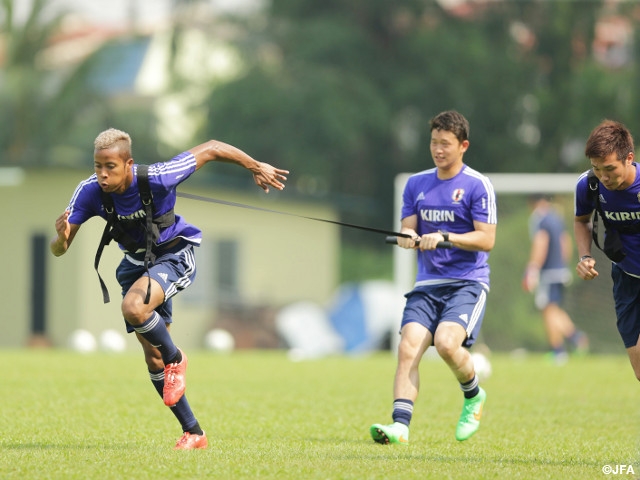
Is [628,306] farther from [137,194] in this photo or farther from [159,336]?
[137,194]

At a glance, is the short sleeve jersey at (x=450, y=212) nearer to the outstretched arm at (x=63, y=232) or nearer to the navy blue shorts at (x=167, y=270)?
the navy blue shorts at (x=167, y=270)

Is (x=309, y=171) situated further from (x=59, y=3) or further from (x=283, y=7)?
(x=59, y=3)

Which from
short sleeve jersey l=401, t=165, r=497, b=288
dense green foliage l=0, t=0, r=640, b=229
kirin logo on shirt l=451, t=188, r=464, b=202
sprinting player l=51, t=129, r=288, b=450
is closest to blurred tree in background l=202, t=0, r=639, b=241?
dense green foliage l=0, t=0, r=640, b=229

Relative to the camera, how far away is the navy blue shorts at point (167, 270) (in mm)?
7723

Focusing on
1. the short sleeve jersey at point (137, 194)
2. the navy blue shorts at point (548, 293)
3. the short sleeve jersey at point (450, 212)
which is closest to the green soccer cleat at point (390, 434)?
the short sleeve jersey at point (450, 212)

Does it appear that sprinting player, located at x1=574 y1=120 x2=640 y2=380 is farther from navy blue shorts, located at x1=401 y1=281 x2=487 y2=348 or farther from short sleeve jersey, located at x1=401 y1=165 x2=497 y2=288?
navy blue shorts, located at x1=401 y1=281 x2=487 y2=348

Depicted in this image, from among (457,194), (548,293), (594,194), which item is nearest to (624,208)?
(594,194)

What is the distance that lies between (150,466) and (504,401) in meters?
6.10

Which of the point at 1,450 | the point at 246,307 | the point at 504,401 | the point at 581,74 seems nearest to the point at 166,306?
the point at 1,450

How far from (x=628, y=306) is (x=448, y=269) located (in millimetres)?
1578

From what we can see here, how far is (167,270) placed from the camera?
777 cm

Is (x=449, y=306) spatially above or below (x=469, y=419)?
above

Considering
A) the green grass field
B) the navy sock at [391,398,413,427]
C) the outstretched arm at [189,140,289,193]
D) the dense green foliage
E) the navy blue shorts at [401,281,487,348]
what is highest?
the dense green foliage

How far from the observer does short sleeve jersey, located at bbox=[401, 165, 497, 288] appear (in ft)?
28.0
